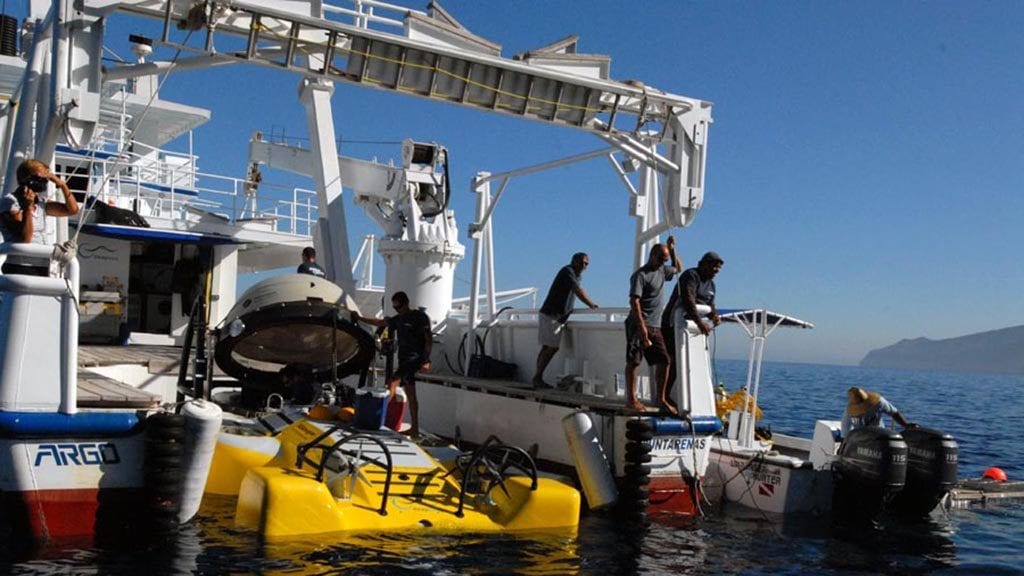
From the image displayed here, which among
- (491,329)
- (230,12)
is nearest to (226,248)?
(491,329)

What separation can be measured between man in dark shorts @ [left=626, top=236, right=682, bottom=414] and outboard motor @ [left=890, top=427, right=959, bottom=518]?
3.40 metres

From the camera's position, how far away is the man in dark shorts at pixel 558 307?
46.0ft

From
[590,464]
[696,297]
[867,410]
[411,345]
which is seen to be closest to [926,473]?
[867,410]

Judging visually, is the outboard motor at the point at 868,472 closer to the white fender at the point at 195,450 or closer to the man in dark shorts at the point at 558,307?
the man in dark shorts at the point at 558,307

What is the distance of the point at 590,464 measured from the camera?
11.1 meters

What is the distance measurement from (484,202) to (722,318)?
5.74 m

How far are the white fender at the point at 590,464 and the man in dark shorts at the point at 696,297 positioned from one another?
1.48 metres

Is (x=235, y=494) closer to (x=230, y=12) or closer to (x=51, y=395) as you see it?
(x=51, y=395)

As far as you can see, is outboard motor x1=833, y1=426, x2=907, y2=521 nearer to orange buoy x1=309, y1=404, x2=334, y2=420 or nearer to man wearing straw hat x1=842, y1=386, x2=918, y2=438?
man wearing straw hat x1=842, y1=386, x2=918, y2=438

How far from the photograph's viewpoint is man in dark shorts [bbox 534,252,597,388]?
46.0ft

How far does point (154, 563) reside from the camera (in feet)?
26.0

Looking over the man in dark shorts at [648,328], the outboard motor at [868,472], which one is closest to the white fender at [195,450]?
the man in dark shorts at [648,328]

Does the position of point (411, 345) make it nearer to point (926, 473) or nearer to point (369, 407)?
point (369, 407)

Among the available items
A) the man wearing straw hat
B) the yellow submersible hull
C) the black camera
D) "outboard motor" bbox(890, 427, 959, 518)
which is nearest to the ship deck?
the yellow submersible hull
